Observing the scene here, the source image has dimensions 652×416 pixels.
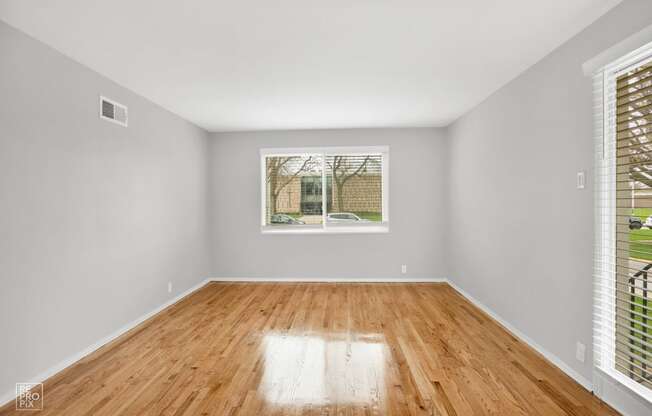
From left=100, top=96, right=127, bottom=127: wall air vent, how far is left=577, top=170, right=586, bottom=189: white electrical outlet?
4.18m

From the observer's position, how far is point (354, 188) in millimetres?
5578

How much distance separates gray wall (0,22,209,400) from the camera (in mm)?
2271

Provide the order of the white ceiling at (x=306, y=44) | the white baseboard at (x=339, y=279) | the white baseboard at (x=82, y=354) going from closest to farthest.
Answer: the white ceiling at (x=306, y=44)
the white baseboard at (x=82, y=354)
the white baseboard at (x=339, y=279)

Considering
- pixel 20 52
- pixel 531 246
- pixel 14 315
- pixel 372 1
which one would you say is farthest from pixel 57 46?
pixel 531 246

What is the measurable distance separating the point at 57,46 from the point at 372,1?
98.0 inches

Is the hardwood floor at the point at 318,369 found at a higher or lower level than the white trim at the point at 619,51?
lower

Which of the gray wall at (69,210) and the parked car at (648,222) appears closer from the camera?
the parked car at (648,222)

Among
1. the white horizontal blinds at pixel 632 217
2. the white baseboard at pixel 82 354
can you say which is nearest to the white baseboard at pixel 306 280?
the white baseboard at pixel 82 354

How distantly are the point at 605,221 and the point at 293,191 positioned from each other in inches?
168

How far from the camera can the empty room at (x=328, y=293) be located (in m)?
2.11

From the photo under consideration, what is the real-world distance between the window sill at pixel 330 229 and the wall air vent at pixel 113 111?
8.94 feet

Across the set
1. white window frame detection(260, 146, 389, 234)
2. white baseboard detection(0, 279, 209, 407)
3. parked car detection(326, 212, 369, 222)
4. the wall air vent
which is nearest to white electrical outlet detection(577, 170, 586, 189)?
white window frame detection(260, 146, 389, 234)
